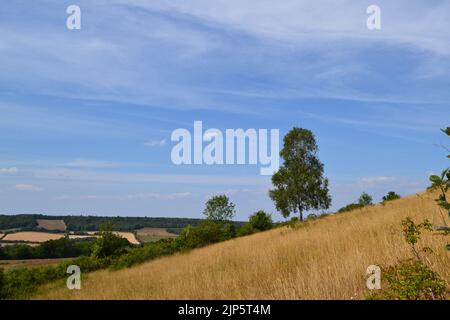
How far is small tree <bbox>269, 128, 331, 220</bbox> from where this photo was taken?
144ft

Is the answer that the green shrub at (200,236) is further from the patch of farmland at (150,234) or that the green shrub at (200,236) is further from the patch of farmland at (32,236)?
the patch of farmland at (32,236)

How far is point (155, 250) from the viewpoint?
1614 inches

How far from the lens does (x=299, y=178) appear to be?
1719 inches

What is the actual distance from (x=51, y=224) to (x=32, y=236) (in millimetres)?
5841

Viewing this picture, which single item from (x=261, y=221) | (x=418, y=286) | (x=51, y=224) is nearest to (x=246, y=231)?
(x=261, y=221)

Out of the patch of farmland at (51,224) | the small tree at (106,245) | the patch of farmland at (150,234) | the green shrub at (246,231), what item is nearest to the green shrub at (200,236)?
the green shrub at (246,231)

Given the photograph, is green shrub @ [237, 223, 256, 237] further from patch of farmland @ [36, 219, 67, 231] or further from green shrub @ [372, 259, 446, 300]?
green shrub @ [372, 259, 446, 300]

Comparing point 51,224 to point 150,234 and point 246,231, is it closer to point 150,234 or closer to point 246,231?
point 150,234

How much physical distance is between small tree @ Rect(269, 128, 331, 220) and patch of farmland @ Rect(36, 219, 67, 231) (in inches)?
1589

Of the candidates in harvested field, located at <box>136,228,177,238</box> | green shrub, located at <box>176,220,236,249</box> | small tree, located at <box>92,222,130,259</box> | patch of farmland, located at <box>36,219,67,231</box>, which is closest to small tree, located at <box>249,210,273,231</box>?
green shrub, located at <box>176,220,236,249</box>
